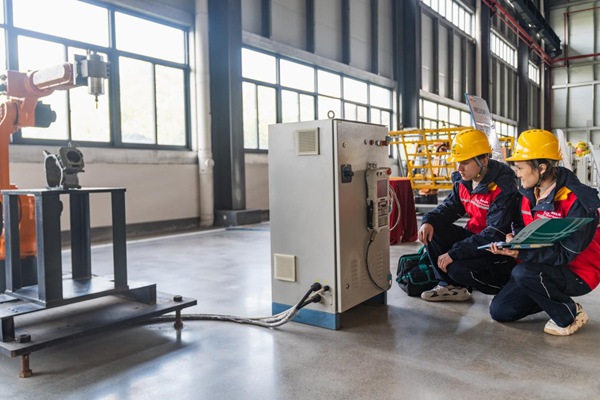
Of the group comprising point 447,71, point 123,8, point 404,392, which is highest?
point 447,71

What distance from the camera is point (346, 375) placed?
88.2 inches

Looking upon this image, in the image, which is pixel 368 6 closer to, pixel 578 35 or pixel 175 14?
pixel 175 14

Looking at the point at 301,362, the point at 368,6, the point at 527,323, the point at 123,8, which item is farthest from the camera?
the point at 368,6

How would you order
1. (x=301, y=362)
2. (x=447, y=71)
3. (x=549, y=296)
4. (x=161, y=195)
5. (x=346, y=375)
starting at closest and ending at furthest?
(x=346, y=375) < (x=301, y=362) < (x=549, y=296) < (x=161, y=195) < (x=447, y=71)

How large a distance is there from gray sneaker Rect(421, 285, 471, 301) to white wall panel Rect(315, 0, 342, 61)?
8.52 meters

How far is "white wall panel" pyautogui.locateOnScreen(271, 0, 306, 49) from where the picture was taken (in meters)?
9.99

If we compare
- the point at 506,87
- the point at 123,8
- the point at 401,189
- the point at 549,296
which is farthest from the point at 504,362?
the point at 506,87

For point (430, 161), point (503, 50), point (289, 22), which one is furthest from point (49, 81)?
point (503, 50)

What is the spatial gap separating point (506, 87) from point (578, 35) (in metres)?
5.55

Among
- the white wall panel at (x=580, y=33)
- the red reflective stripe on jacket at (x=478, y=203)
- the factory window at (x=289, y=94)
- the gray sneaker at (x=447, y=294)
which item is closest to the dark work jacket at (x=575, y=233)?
the red reflective stripe on jacket at (x=478, y=203)

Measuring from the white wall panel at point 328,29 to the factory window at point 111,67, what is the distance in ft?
12.4

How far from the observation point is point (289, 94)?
1052cm

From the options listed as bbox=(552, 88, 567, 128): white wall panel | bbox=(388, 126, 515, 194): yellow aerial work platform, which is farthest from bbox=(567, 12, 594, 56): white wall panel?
bbox=(388, 126, 515, 194): yellow aerial work platform

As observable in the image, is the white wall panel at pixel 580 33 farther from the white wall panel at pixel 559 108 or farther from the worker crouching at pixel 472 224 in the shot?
the worker crouching at pixel 472 224
